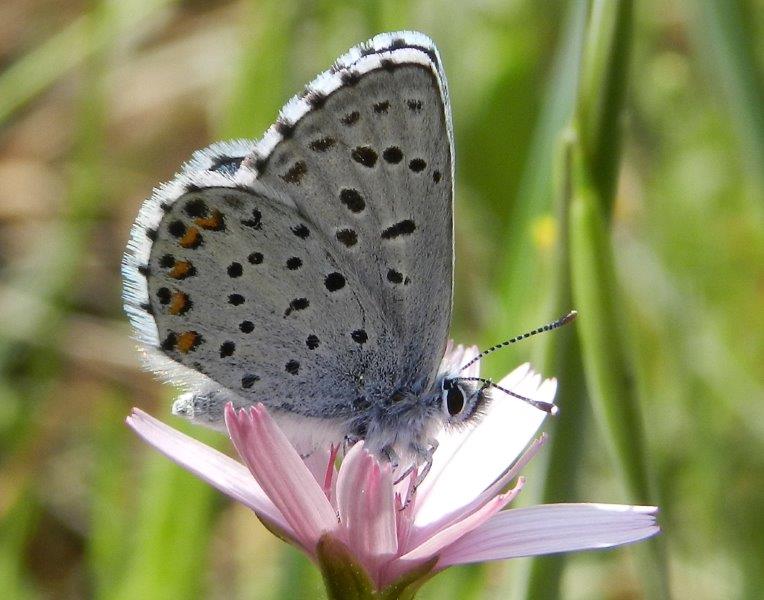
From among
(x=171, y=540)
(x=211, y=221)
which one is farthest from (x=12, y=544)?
(x=211, y=221)

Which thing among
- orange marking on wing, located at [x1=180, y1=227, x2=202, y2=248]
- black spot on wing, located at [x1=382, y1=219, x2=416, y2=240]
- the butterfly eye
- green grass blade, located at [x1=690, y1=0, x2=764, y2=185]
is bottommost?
the butterfly eye

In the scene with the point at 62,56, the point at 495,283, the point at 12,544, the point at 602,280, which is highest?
the point at 62,56

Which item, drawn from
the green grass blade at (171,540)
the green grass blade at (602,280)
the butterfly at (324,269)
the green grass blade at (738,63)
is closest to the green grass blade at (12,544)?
the green grass blade at (171,540)

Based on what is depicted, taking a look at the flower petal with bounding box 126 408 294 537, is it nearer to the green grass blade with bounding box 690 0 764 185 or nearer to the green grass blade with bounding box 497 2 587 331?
the green grass blade with bounding box 497 2 587 331

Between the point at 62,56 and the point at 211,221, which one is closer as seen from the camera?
the point at 211,221

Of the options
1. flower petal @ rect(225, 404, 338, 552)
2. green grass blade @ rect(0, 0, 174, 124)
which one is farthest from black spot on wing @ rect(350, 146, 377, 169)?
green grass blade @ rect(0, 0, 174, 124)

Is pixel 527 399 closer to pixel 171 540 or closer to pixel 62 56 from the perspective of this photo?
pixel 171 540

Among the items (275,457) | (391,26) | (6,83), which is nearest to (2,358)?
(6,83)
